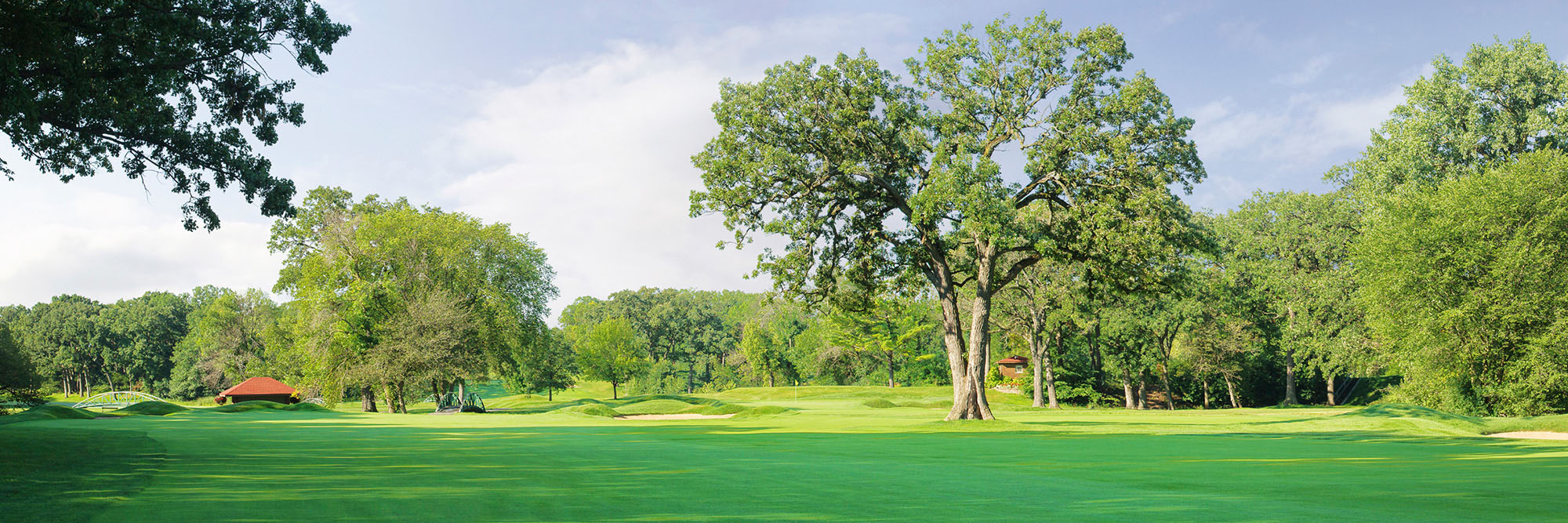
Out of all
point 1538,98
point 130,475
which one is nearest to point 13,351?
point 130,475

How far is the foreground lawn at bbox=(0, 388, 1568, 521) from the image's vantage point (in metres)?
7.33

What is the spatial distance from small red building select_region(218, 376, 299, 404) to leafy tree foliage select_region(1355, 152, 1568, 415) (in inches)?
3172

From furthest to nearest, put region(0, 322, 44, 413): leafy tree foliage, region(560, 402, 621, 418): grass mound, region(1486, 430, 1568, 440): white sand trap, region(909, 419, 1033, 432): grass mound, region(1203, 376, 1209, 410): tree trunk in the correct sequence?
1. region(1203, 376, 1209, 410): tree trunk
2. region(560, 402, 621, 418): grass mound
3. region(0, 322, 44, 413): leafy tree foliage
4. region(909, 419, 1033, 432): grass mound
5. region(1486, 430, 1568, 440): white sand trap

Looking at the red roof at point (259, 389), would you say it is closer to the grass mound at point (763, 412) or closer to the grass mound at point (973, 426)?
the grass mound at point (763, 412)

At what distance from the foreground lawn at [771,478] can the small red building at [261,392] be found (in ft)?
194

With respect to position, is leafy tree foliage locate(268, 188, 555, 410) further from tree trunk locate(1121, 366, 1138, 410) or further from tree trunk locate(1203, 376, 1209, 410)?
tree trunk locate(1203, 376, 1209, 410)

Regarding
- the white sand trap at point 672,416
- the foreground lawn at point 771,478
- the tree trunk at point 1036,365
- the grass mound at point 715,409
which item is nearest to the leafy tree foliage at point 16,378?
the foreground lawn at point 771,478

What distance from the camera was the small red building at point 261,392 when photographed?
73.1 metres

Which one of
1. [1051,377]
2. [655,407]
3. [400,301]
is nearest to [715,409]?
[655,407]

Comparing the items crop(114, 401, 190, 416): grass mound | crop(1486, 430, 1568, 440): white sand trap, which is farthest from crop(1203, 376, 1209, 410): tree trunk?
crop(114, 401, 190, 416): grass mound

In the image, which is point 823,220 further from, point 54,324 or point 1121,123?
point 54,324

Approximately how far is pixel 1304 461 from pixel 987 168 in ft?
45.3

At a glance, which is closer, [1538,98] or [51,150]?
[51,150]

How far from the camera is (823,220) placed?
2897 cm
